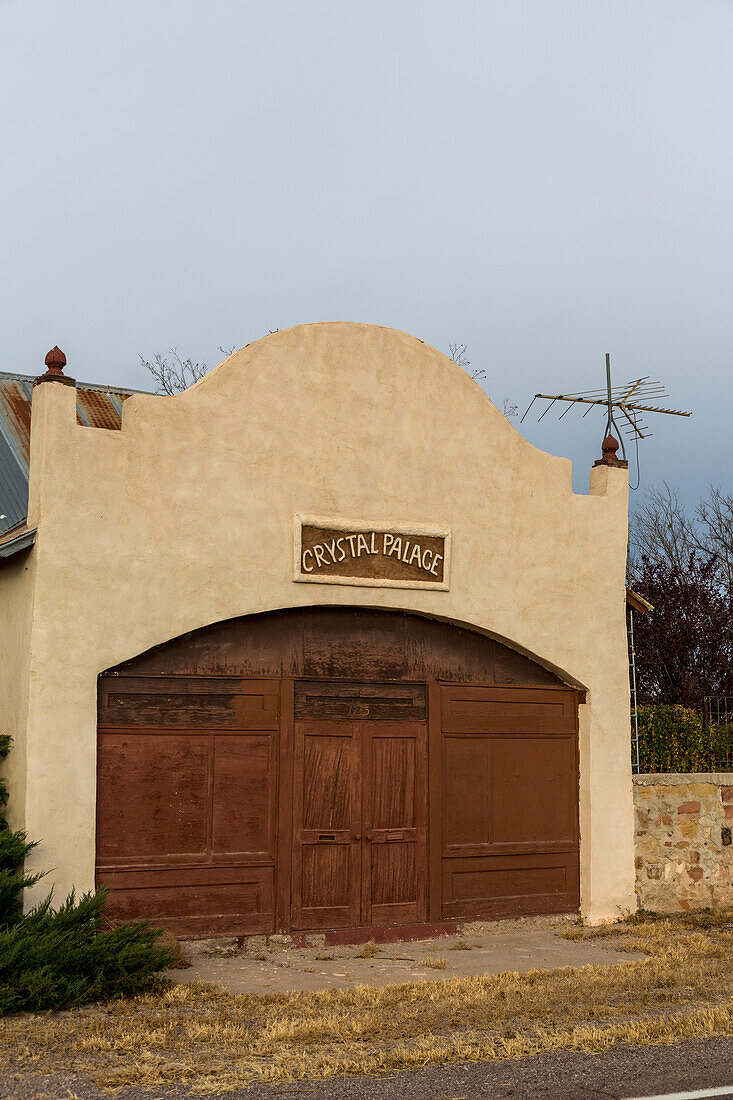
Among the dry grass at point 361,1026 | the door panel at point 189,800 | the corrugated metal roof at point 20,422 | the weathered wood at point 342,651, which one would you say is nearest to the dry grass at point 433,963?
the dry grass at point 361,1026

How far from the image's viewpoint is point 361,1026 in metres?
7.54

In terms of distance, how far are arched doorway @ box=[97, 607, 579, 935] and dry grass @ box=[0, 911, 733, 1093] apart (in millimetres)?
1830

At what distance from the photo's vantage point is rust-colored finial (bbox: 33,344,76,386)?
10.0 meters

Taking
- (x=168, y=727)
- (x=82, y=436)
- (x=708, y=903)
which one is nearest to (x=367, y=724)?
(x=168, y=727)

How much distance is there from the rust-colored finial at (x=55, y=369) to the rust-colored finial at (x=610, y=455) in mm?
6220

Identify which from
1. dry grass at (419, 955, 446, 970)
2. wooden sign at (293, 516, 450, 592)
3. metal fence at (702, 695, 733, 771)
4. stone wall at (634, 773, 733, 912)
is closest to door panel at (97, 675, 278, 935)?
wooden sign at (293, 516, 450, 592)

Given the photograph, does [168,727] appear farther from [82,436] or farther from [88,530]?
[82,436]

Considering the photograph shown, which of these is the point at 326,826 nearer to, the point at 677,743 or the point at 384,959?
the point at 384,959

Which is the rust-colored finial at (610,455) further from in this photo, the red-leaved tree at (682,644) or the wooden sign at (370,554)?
→ the red-leaved tree at (682,644)

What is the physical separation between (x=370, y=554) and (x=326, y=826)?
273 centimetres

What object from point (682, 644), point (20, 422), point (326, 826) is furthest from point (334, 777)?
point (682, 644)

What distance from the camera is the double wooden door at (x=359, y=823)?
35.9ft

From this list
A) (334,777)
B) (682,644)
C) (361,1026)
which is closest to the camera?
(361,1026)

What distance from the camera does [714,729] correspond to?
14547 millimetres
